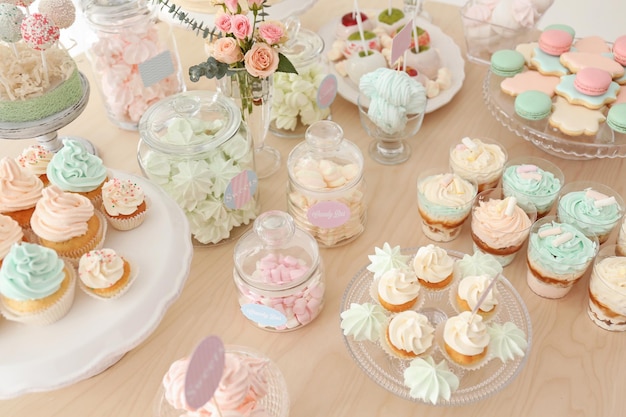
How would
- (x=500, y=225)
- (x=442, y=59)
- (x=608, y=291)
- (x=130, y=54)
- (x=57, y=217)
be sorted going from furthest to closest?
(x=442, y=59) → (x=130, y=54) → (x=500, y=225) → (x=608, y=291) → (x=57, y=217)

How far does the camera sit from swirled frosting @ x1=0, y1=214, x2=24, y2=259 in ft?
3.44

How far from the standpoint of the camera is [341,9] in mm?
2182

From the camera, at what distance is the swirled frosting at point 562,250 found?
124 cm

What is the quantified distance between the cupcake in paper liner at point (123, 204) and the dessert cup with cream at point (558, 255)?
0.79 m

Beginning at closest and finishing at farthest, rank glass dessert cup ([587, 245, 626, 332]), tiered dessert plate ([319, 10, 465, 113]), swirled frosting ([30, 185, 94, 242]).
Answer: swirled frosting ([30, 185, 94, 242])
glass dessert cup ([587, 245, 626, 332])
tiered dessert plate ([319, 10, 465, 113])

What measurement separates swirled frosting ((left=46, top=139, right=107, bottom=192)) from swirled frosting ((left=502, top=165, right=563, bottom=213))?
2.88 feet

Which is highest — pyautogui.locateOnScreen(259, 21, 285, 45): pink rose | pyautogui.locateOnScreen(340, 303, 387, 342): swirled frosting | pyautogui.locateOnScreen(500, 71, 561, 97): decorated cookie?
pyautogui.locateOnScreen(259, 21, 285, 45): pink rose

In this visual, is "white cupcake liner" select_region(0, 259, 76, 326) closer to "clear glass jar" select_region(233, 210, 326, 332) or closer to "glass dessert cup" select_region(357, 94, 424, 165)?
"clear glass jar" select_region(233, 210, 326, 332)

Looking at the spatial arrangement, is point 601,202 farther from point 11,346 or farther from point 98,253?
point 11,346

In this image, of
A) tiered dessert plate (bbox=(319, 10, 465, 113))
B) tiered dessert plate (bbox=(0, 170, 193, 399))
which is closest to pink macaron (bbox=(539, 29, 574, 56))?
tiered dessert plate (bbox=(319, 10, 465, 113))

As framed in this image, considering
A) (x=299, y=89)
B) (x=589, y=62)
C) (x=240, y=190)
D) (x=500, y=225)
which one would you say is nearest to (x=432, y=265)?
(x=500, y=225)

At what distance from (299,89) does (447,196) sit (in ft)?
1.69

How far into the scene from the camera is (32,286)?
0.97 m

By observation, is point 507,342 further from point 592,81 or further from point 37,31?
point 37,31
